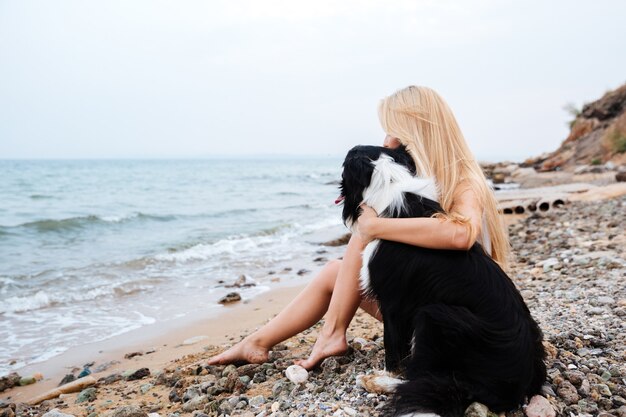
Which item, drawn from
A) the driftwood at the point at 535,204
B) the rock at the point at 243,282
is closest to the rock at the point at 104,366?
the rock at the point at 243,282

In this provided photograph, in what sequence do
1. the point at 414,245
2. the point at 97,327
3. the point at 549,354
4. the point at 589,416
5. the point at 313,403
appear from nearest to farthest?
1. the point at 589,416
2. the point at 414,245
3. the point at 313,403
4. the point at 549,354
5. the point at 97,327

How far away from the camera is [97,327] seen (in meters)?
5.27

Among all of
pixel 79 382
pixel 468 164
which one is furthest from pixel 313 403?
pixel 79 382

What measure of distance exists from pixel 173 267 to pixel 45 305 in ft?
7.73

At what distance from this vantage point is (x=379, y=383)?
92.0 inches

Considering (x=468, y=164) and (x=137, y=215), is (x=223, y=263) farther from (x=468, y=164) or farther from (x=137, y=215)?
(x=137, y=215)

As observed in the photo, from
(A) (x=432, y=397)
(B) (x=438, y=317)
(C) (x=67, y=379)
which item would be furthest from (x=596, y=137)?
(A) (x=432, y=397)

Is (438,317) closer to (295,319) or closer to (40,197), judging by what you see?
(295,319)

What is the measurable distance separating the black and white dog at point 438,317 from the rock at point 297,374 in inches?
22.6

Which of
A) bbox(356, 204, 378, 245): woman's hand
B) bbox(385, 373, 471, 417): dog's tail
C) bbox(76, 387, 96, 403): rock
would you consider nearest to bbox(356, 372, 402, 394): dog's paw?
bbox(385, 373, 471, 417): dog's tail

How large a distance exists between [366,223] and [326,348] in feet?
3.11

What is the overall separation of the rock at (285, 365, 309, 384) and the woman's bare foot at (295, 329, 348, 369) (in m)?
0.05

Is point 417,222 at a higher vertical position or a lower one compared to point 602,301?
higher

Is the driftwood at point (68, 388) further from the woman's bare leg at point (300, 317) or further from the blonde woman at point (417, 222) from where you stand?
the blonde woman at point (417, 222)
